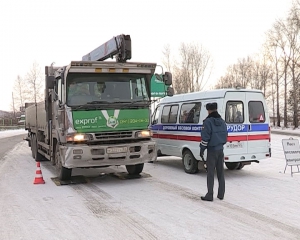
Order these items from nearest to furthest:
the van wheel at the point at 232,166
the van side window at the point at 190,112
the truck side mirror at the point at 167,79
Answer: the truck side mirror at the point at 167,79 → the van side window at the point at 190,112 → the van wheel at the point at 232,166

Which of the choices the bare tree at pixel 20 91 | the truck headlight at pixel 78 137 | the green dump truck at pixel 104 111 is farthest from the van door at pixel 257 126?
the bare tree at pixel 20 91

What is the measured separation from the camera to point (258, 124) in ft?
31.7

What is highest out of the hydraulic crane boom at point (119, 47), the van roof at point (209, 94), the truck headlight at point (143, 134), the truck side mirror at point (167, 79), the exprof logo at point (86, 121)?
the hydraulic crane boom at point (119, 47)

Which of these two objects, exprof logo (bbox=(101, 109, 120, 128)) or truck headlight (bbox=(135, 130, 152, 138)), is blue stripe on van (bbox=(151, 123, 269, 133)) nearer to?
truck headlight (bbox=(135, 130, 152, 138))

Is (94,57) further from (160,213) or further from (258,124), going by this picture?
(160,213)

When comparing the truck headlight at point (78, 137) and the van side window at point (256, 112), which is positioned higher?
the van side window at point (256, 112)

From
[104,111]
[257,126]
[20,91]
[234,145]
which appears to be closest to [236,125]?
[234,145]

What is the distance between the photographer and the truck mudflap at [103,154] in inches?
323

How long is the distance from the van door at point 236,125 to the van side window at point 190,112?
1.03 metres

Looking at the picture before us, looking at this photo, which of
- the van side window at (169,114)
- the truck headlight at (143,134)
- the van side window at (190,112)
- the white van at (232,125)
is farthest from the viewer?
the van side window at (169,114)

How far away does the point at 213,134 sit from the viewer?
7.06 m

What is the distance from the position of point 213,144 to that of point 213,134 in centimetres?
21

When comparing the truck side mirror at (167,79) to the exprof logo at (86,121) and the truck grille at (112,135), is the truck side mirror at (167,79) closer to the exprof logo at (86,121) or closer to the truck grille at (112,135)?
the truck grille at (112,135)

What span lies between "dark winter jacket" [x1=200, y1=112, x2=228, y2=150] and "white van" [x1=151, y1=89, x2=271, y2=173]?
2.08 meters
